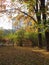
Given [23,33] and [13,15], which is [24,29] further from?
[13,15]

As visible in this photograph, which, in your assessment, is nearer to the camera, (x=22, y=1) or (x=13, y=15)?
(x=22, y=1)

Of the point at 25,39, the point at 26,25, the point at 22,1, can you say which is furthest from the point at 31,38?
the point at 22,1

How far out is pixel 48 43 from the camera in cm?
2134

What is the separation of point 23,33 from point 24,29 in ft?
3.79

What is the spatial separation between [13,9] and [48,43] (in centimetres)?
519

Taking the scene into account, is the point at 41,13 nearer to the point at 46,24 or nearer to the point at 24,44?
the point at 46,24

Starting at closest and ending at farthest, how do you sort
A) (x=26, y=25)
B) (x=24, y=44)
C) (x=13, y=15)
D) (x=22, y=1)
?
(x=22, y=1) < (x=13, y=15) < (x=26, y=25) < (x=24, y=44)

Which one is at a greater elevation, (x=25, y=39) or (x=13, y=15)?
(x=13, y=15)

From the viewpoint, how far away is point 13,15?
24.3 meters

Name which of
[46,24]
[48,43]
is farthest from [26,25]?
[46,24]

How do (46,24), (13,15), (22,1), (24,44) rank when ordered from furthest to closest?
1. (24,44)
2. (13,15)
3. (22,1)
4. (46,24)

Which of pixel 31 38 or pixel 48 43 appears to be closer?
pixel 48 43

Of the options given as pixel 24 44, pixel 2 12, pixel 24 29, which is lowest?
pixel 24 44

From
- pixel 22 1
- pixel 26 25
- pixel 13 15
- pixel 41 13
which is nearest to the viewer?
pixel 41 13
